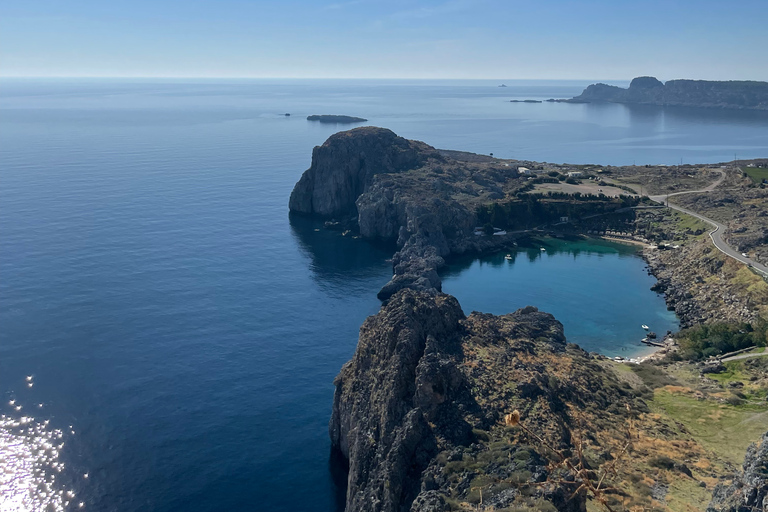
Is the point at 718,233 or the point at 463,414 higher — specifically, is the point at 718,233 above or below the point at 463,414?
above

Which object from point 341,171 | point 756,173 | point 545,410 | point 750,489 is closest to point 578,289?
point 545,410

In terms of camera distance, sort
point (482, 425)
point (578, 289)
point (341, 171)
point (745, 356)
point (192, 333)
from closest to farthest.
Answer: point (482, 425)
point (745, 356)
point (192, 333)
point (578, 289)
point (341, 171)

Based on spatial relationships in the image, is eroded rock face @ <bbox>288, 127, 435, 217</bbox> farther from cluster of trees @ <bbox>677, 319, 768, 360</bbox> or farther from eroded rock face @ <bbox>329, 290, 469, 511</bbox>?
eroded rock face @ <bbox>329, 290, 469, 511</bbox>

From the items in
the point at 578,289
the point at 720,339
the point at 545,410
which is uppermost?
the point at 545,410

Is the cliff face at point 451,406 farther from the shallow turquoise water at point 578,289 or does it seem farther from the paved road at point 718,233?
the paved road at point 718,233

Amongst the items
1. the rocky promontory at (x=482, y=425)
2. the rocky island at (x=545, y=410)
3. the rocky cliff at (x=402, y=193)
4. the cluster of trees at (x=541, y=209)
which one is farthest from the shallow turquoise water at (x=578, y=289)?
the rocky promontory at (x=482, y=425)

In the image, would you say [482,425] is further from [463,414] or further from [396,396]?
[396,396]

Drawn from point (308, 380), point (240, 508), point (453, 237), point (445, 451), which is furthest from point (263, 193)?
point (445, 451)

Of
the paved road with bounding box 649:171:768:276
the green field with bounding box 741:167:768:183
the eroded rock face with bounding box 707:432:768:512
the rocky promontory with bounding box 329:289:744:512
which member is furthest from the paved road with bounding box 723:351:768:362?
the green field with bounding box 741:167:768:183
